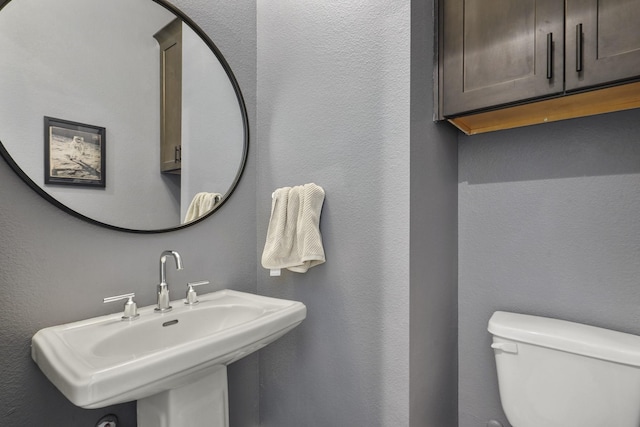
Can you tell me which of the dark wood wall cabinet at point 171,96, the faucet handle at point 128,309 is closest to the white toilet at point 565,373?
the faucet handle at point 128,309

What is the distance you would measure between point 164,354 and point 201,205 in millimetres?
689

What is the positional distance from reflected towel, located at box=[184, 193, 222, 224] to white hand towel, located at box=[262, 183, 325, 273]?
28 centimetres

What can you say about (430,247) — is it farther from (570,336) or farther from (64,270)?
(64,270)

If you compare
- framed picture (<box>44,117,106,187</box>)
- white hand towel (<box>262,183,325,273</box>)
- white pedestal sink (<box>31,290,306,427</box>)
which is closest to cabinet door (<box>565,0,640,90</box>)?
white hand towel (<box>262,183,325,273</box>)

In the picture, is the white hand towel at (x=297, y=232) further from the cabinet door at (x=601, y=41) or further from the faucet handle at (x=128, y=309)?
the cabinet door at (x=601, y=41)

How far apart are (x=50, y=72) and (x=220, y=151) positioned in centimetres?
57

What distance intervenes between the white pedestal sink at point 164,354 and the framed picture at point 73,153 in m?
0.43

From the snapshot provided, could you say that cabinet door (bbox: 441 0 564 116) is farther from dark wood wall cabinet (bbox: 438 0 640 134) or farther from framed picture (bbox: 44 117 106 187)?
framed picture (bbox: 44 117 106 187)

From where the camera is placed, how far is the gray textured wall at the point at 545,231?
106 centimetres

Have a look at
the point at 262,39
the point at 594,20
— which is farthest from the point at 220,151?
the point at 594,20

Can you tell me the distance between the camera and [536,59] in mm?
953

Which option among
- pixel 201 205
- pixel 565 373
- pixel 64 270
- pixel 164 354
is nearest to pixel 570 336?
pixel 565 373

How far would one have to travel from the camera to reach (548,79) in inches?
37.0

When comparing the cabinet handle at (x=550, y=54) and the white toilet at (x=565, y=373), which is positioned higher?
the cabinet handle at (x=550, y=54)
